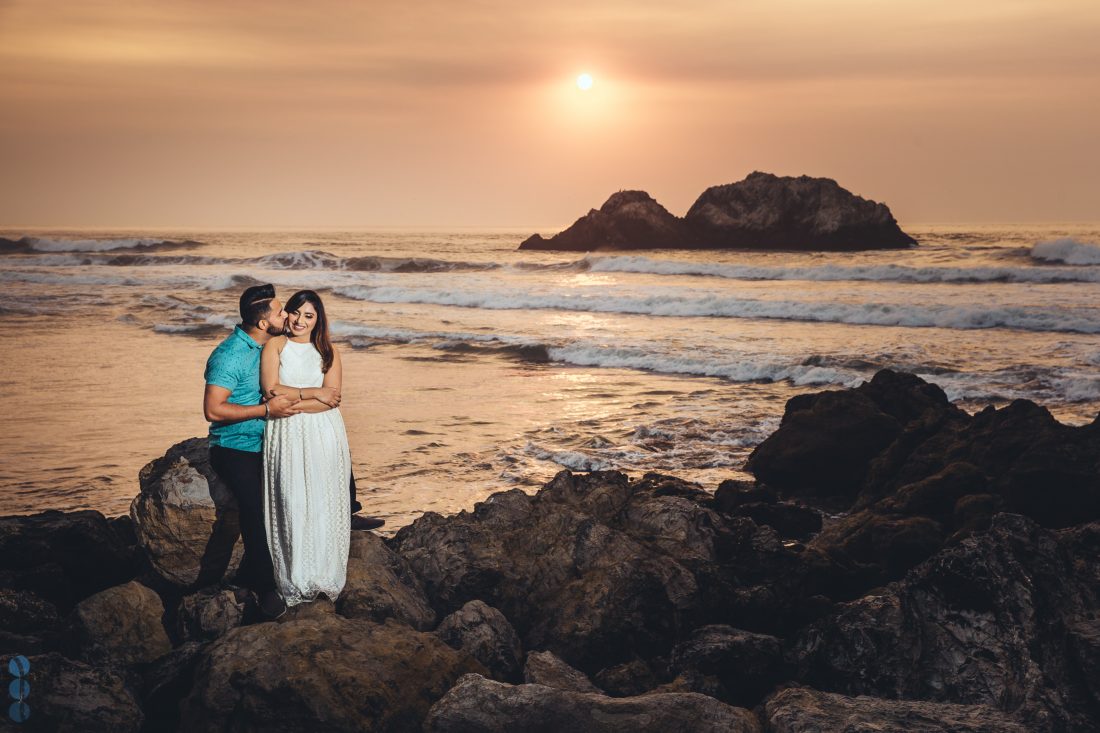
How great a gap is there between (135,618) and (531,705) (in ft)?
7.94

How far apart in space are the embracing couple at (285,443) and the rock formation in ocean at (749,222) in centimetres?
6147

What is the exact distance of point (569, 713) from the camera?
401 centimetres

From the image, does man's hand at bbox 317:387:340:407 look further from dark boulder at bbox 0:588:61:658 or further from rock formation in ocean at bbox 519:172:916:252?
rock formation in ocean at bbox 519:172:916:252

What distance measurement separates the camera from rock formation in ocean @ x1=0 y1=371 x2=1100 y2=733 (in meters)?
4.14

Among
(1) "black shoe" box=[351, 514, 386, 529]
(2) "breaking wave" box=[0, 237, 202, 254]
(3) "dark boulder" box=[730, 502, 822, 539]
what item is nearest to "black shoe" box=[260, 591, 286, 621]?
(1) "black shoe" box=[351, 514, 386, 529]

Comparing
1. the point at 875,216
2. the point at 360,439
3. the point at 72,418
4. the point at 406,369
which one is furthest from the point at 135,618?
the point at 875,216

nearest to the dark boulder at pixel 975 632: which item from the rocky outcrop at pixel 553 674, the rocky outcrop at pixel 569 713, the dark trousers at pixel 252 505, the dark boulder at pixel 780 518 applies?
the rocky outcrop at pixel 569 713

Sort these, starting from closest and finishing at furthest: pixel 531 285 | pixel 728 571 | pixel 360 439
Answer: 1. pixel 728 571
2. pixel 360 439
3. pixel 531 285

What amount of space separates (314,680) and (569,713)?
3.61 ft

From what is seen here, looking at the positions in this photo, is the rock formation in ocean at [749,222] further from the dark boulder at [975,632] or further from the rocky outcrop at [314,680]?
the rocky outcrop at [314,680]

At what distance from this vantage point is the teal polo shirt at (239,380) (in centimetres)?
529

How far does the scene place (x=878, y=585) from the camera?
620cm

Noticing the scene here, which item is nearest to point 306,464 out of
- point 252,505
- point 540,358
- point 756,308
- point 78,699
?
point 252,505

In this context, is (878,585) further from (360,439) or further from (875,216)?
(875,216)
